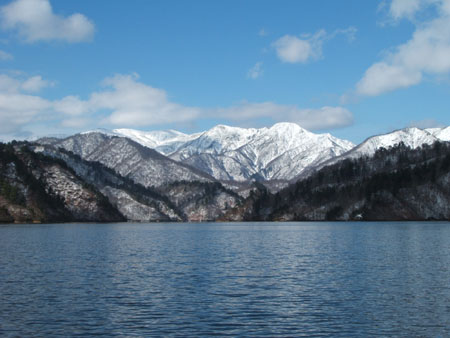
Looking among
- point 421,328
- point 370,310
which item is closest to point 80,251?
point 370,310

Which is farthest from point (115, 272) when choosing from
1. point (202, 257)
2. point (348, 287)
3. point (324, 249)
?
point (324, 249)

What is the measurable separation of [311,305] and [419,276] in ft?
91.9

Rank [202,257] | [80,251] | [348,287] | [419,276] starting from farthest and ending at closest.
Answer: [80,251], [202,257], [419,276], [348,287]

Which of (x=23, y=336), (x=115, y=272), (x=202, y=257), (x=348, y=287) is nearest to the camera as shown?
(x=23, y=336)

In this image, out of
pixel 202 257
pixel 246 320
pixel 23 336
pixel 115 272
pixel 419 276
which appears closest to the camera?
pixel 23 336

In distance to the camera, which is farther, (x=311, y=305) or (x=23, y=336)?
(x=311, y=305)

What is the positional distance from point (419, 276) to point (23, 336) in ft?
185

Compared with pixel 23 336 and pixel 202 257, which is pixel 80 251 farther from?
pixel 23 336

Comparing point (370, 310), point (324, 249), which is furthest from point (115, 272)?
point (324, 249)

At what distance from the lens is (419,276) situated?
255 feet

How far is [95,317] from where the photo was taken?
2040 inches

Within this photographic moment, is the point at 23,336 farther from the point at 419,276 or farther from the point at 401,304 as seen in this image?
the point at 419,276

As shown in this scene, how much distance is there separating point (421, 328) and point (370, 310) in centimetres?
787

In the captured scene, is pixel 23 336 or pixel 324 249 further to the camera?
pixel 324 249
